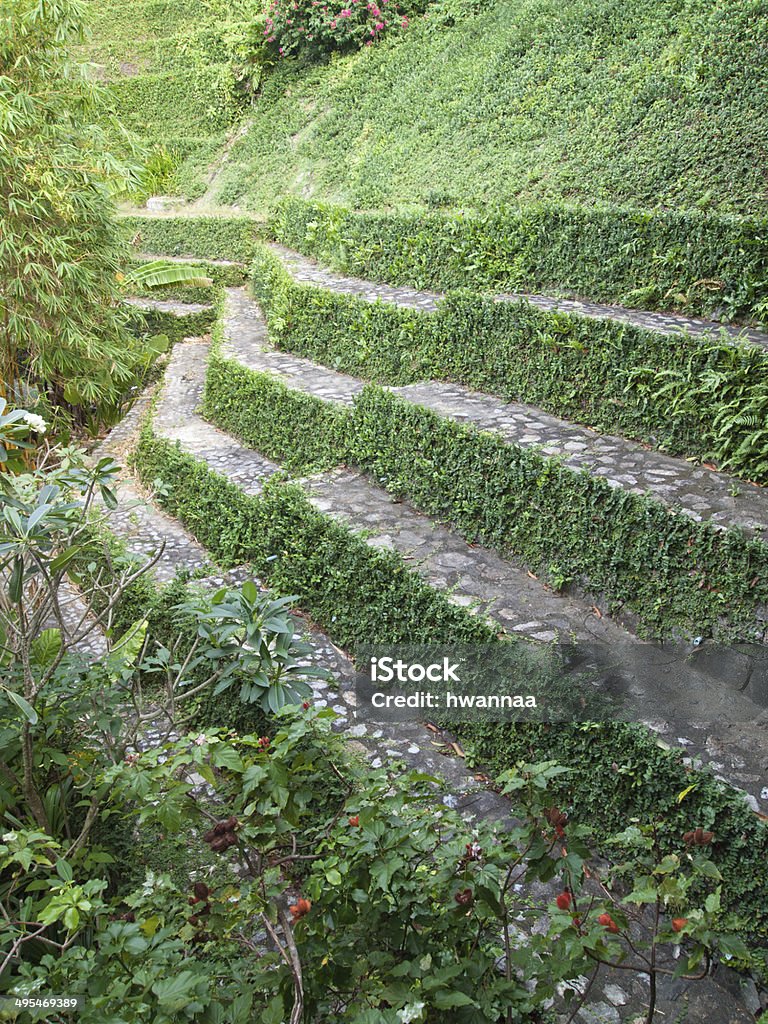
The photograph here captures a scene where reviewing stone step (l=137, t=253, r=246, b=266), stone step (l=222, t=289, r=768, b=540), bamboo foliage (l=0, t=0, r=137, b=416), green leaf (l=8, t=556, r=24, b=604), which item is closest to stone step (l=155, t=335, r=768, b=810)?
stone step (l=222, t=289, r=768, b=540)

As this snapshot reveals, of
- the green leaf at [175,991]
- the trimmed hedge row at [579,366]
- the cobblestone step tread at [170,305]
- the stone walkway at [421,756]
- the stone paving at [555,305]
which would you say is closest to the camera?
the green leaf at [175,991]

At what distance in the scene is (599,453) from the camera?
4.95 m

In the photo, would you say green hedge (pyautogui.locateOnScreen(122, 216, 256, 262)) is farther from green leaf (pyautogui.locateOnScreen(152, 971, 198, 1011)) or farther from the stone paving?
green leaf (pyautogui.locateOnScreen(152, 971, 198, 1011))

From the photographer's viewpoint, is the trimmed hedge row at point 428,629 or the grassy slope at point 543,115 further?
the grassy slope at point 543,115

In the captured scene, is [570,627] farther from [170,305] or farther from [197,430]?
[170,305]

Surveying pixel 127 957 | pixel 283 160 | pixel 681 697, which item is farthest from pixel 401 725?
pixel 283 160

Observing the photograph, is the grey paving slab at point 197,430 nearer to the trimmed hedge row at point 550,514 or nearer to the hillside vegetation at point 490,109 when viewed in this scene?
the trimmed hedge row at point 550,514

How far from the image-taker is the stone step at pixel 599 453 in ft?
13.7

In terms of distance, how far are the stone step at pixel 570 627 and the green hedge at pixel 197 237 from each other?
9654mm

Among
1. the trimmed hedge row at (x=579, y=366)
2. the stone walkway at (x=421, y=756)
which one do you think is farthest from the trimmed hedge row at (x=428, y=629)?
the trimmed hedge row at (x=579, y=366)

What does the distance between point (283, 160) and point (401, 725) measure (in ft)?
50.0

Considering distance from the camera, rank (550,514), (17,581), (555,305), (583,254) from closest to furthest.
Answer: (17,581) < (550,514) < (555,305) < (583,254)

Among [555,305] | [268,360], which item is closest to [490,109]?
[268,360]

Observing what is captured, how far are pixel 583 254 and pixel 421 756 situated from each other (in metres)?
4.61
